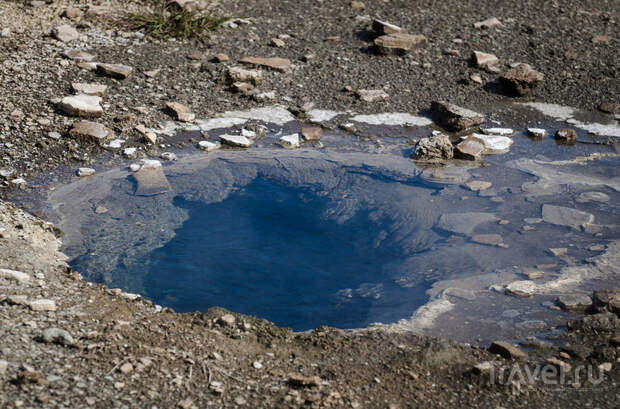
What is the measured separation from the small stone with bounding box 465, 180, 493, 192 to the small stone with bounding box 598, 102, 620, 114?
1.86 metres

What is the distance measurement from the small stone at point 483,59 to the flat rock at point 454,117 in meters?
0.91

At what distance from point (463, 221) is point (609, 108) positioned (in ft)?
8.22

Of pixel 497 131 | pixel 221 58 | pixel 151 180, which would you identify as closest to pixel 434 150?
pixel 497 131

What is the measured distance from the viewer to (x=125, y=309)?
117 inches

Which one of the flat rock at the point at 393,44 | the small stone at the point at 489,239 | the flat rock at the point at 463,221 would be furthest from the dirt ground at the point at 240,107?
the flat rock at the point at 463,221

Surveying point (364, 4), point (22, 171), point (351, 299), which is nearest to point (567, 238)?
point (351, 299)

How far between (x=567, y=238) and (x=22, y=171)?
3.57m

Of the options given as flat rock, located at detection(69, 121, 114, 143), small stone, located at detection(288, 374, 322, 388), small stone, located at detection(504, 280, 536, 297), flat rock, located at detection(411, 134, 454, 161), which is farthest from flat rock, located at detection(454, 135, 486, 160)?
small stone, located at detection(288, 374, 322, 388)

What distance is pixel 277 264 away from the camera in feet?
12.3

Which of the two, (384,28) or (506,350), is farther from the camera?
(384,28)

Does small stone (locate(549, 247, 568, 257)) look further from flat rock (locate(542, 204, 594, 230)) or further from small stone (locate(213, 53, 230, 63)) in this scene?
small stone (locate(213, 53, 230, 63))

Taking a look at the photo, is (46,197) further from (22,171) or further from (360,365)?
(360,365)

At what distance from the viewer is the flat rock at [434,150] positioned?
16.0 ft

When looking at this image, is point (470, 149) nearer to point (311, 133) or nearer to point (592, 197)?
point (592, 197)
